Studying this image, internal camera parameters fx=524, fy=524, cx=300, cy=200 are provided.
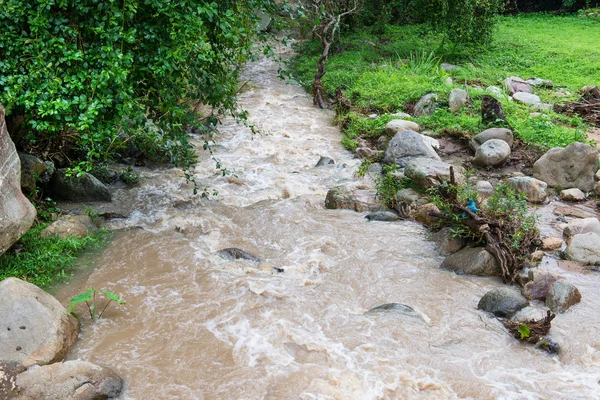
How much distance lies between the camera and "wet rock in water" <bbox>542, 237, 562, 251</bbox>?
664 cm

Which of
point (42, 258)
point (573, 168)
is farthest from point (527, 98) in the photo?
point (42, 258)

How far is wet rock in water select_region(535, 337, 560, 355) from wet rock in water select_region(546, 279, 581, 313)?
0.65m

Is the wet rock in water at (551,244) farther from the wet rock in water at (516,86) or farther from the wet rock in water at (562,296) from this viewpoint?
the wet rock in water at (516,86)

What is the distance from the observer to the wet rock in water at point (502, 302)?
17.2ft

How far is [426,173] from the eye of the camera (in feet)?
25.6

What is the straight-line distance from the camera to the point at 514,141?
9.73 m

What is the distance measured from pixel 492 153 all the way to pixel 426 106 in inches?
106

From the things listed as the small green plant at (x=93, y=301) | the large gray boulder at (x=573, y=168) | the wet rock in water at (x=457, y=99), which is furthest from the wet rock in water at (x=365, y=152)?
the small green plant at (x=93, y=301)

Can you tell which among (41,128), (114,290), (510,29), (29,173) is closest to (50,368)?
(114,290)

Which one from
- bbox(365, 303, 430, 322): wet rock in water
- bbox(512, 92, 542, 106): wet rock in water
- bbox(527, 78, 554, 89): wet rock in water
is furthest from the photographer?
bbox(527, 78, 554, 89): wet rock in water

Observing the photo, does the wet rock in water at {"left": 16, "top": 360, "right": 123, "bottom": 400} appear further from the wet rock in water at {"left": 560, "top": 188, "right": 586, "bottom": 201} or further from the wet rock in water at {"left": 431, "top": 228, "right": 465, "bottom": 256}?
the wet rock in water at {"left": 560, "top": 188, "right": 586, "bottom": 201}

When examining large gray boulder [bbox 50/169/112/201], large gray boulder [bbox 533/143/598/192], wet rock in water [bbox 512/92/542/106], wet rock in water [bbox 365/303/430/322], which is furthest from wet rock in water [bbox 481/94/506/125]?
large gray boulder [bbox 50/169/112/201]

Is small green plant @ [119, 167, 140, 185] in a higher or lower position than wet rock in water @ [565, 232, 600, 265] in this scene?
higher

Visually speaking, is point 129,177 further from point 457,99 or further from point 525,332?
point 457,99
